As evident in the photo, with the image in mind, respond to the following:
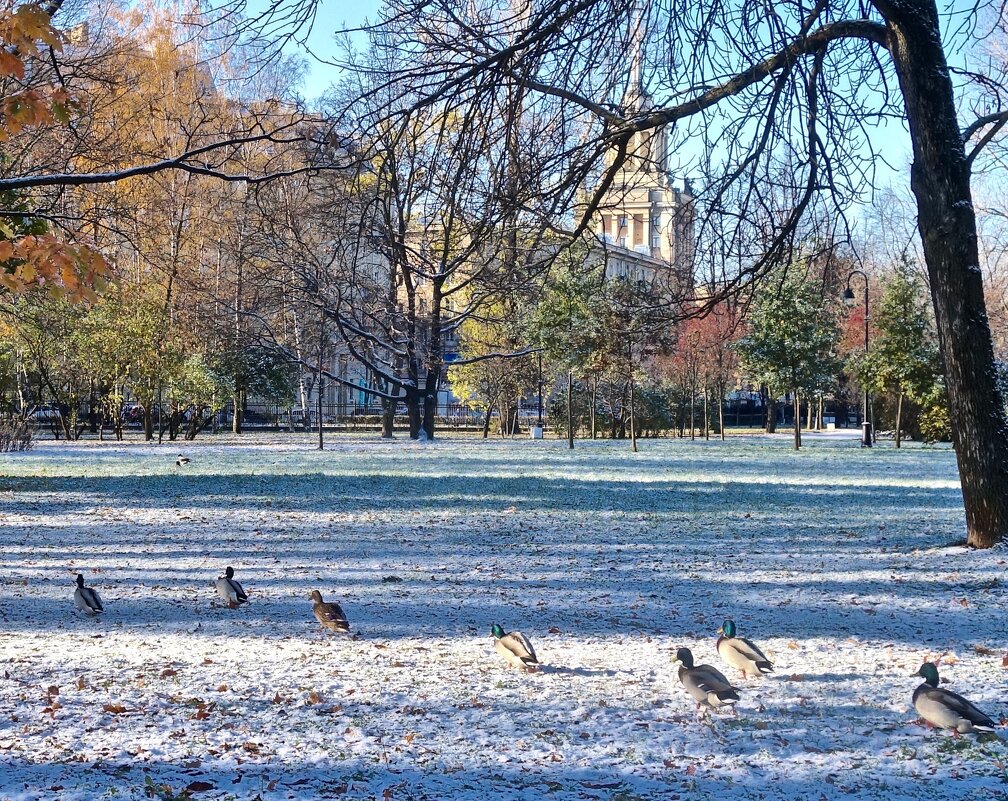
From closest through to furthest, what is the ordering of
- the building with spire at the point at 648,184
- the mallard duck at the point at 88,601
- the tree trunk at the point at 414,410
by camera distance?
the mallard duck at the point at 88,601
the building with spire at the point at 648,184
the tree trunk at the point at 414,410

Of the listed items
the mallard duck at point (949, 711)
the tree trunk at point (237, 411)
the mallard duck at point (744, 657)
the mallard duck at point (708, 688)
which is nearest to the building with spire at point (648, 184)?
the mallard duck at point (744, 657)

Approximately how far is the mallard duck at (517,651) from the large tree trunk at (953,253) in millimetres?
5366

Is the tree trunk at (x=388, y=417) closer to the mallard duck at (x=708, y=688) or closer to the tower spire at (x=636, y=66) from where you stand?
the tower spire at (x=636, y=66)

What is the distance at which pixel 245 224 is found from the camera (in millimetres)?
32469

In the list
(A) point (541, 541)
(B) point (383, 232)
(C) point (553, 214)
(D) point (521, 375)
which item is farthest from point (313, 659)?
(D) point (521, 375)

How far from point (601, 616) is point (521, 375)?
3109cm

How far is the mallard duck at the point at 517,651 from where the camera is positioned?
5562 mm

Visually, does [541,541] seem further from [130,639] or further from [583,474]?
[583,474]

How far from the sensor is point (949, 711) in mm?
4367

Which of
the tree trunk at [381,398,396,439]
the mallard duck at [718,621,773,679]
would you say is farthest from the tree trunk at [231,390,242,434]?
the mallard duck at [718,621,773,679]

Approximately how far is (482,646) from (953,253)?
222 inches

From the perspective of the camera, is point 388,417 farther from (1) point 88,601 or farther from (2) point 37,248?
(2) point 37,248

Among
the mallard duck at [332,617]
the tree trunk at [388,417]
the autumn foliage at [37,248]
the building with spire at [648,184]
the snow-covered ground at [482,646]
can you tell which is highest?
the building with spire at [648,184]

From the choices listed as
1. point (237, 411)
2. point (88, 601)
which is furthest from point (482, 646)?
point (237, 411)
